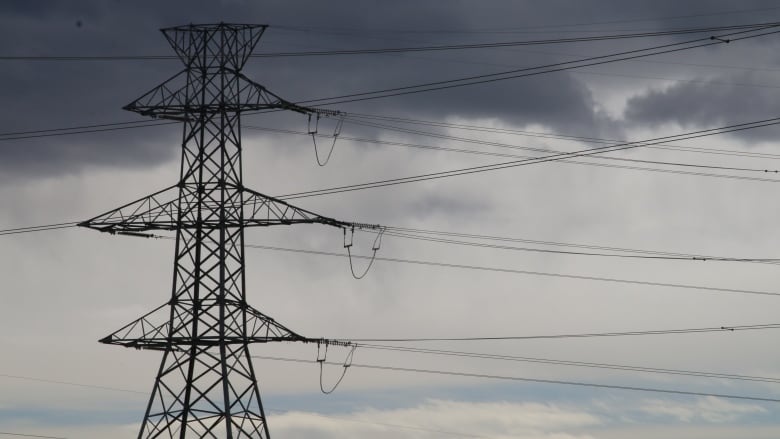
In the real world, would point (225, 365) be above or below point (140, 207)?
below

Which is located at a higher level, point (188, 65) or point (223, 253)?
point (188, 65)

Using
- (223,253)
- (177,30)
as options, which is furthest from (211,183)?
(177,30)

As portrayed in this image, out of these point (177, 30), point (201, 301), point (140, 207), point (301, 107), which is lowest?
point (201, 301)

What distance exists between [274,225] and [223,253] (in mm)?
3337

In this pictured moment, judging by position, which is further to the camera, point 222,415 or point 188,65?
point 188,65

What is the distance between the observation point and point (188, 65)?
71000mm

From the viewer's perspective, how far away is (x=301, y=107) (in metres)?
69.3

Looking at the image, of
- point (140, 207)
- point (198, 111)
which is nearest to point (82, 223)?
point (140, 207)

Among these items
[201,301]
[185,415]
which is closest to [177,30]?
[201,301]

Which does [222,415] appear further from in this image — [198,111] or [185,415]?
[198,111]

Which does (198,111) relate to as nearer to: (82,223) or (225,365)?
(82,223)

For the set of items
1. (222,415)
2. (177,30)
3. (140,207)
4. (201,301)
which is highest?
(177,30)

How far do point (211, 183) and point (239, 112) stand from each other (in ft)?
12.8

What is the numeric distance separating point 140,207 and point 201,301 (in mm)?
5493
